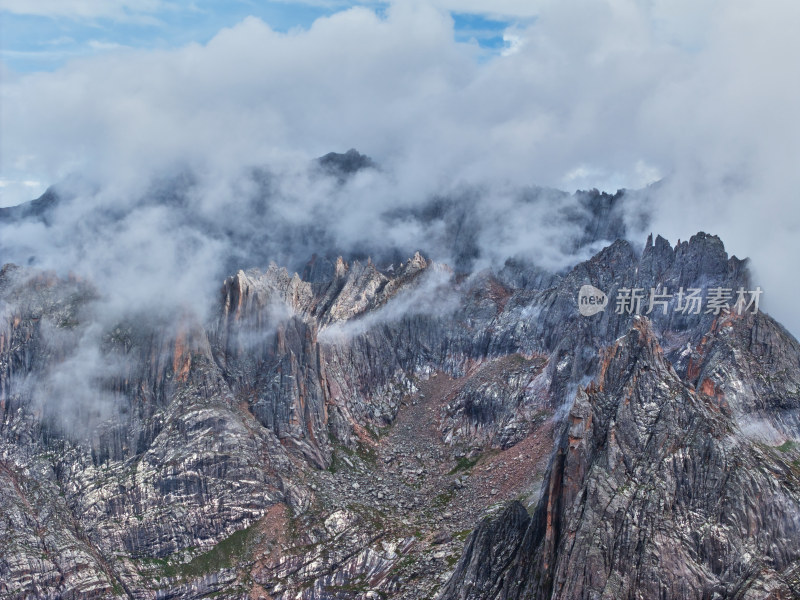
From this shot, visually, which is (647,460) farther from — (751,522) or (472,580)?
(472,580)

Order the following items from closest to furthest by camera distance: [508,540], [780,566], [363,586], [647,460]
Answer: [780,566]
[647,460]
[508,540]
[363,586]

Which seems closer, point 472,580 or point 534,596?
point 534,596

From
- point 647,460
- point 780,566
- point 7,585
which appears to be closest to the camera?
point 780,566

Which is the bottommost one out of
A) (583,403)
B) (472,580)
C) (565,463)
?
(472,580)

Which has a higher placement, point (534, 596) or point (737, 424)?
point (737, 424)

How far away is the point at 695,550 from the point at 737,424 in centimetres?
4189

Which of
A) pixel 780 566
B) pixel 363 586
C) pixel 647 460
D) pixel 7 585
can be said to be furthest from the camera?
pixel 363 586

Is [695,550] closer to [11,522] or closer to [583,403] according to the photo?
[583,403]

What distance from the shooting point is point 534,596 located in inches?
5640

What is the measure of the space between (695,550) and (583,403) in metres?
30.1

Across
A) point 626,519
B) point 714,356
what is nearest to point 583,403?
point 626,519

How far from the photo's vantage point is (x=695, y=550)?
450ft

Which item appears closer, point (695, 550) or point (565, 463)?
point (695, 550)

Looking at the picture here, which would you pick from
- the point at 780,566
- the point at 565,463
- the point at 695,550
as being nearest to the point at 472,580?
the point at 565,463
